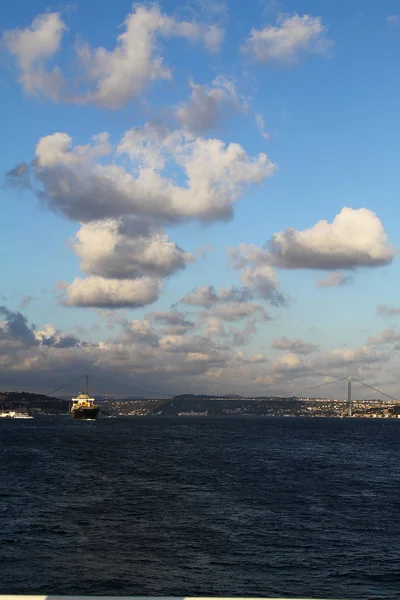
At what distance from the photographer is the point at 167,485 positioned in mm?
68938

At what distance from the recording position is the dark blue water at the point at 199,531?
33.2 metres

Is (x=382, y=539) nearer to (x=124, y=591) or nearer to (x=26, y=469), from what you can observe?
(x=124, y=591)

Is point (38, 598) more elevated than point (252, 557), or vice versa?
point (38, 598)

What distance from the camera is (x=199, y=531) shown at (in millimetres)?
45406

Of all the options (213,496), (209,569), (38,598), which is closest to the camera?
(38,598)

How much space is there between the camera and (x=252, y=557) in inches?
1511

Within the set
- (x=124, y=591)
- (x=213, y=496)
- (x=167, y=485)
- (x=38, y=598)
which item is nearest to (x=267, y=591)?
(x=124, y=591)

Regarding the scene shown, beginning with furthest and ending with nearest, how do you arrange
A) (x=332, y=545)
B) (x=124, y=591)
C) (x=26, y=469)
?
(x=26, y=469)
(x=332, y=545)
(x=124, y=591)

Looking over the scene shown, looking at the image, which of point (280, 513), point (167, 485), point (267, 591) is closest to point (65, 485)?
point (167, 485)

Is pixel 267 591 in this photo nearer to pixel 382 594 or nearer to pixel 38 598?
pixel 382 594

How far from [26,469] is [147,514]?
39042mm

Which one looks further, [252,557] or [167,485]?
[167,485]

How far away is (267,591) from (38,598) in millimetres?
21191

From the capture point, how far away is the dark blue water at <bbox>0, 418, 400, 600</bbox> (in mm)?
33156
